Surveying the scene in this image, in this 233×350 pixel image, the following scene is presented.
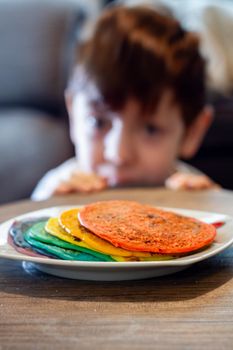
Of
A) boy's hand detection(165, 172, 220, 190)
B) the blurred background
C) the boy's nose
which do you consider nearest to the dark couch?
the blurred background

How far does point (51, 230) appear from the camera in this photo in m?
0.54

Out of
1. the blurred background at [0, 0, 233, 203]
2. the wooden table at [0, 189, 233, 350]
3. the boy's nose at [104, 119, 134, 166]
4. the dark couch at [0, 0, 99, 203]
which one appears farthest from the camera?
the dark couch at [0, 0, 99, 203]

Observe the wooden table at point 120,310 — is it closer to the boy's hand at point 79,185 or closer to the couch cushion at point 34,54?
the boy's hand at point 79,185

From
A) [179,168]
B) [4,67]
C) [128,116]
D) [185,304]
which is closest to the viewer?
[185,304]

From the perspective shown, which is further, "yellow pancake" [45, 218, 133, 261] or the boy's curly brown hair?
the boy's curly brown hair

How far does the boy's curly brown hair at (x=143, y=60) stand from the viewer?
3.94 ft

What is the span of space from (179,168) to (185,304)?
1.03 meters

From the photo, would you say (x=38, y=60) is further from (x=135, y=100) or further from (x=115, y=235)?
(x=115, y=235)

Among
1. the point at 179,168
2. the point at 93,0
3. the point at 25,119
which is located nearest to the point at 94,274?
the point at 179,168

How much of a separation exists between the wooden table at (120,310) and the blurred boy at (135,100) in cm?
58

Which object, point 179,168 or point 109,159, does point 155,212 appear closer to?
point 109,159

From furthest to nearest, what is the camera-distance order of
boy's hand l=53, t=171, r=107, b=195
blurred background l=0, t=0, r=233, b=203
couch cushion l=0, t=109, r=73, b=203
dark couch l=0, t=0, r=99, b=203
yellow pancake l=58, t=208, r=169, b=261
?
dark couch l=0, t=0, r=99, b=203
blurred background l=0, t=0, r=233, b=203
couch cushion l=0, t=109, r=73, b=203
boy's hand l=53, t=171, r=107, b=195
yellow pancake l=58, t=208, r=169, b=261

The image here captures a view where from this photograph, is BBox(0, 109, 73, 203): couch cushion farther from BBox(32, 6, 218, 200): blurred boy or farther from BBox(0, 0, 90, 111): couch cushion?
BBox(32, 6, 218, 200): blurred boy

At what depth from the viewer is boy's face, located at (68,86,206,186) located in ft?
3.92
